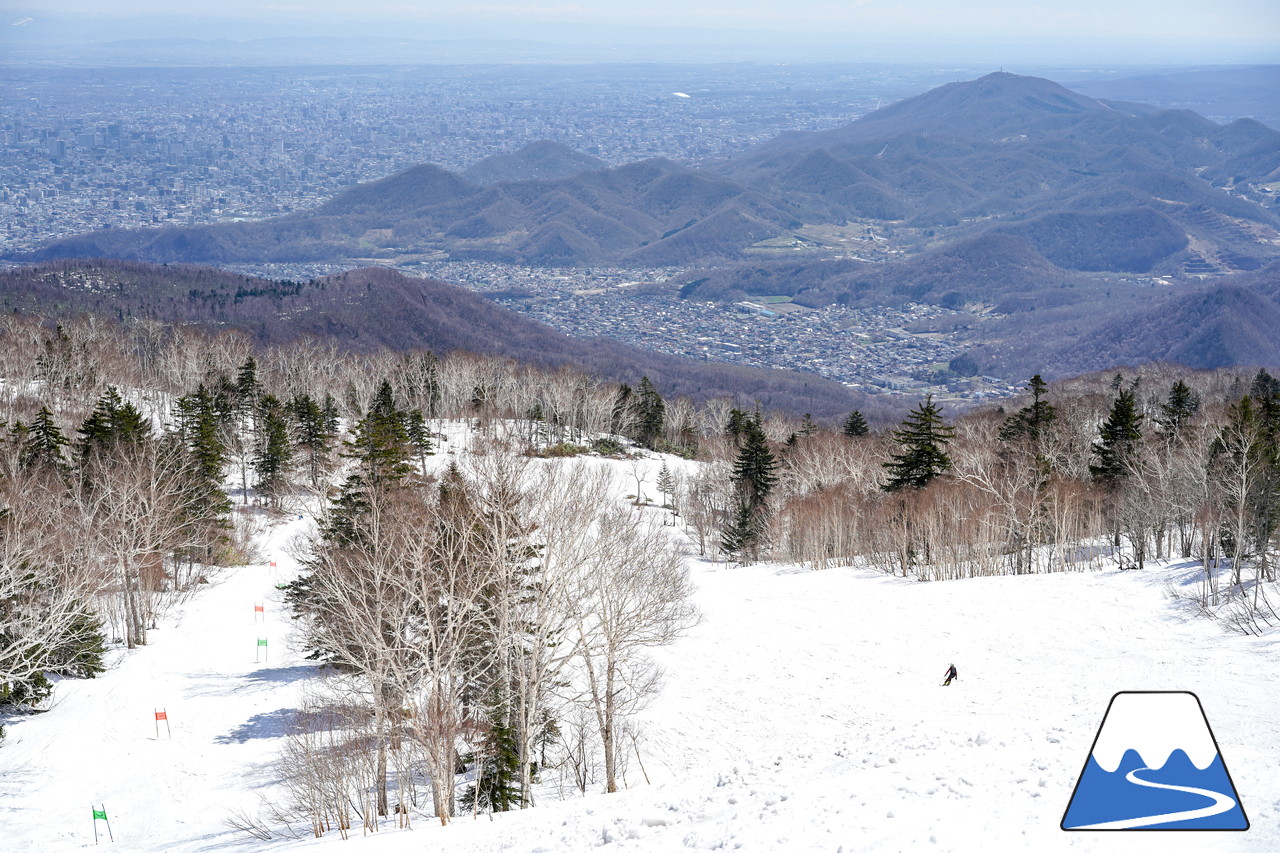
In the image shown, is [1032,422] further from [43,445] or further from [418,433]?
[43,445]

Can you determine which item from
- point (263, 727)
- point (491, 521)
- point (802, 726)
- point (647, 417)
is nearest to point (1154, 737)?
point (802, 726)

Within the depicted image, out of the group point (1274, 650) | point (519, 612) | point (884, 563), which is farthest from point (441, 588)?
point (884, 563)

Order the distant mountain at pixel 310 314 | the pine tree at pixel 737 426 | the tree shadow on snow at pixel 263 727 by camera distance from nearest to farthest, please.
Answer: the tree shadow on snow at pixel 263 727, the pine tree at pixel 737 426, the distant mountain at pixel 310 314

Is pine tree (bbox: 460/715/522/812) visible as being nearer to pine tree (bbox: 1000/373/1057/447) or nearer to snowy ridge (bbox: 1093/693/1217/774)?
snowy ridge (bbox: 1093/693/1217/774)

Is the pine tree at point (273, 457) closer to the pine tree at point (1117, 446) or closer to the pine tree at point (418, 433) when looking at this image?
the pine tree at point (418, 433)

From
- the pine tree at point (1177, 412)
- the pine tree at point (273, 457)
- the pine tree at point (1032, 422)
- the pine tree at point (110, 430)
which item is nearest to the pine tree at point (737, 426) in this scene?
the pine tree at point (1032, 422)

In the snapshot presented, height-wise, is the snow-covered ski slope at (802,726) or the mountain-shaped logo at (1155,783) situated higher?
the mountain-shaped logo at (1155,783)

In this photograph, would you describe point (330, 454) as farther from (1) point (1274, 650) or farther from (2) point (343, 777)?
(1) point (1274, 650)
